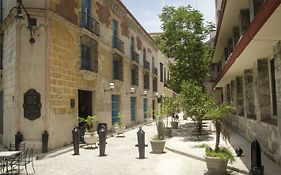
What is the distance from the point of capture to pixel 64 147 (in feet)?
43.7

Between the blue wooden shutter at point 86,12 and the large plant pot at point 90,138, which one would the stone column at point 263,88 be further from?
the blue wooden shutter at point 86,12

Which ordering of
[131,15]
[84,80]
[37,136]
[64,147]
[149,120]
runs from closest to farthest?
[37,136], [64,147], [84,80], [131,15], [149,120]

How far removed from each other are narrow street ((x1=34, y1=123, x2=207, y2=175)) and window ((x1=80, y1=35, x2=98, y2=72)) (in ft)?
18.6

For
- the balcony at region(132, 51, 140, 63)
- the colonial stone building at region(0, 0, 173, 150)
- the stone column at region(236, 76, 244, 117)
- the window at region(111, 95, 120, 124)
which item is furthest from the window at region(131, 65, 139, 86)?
the stone column at region(236, 76, 244, 117)

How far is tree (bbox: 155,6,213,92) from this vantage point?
22859mm

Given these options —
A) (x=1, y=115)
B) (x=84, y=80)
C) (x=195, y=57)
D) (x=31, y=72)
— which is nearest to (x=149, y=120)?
(x=195, y=57)

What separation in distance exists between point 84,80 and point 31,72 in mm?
3860

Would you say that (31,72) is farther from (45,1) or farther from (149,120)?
(149,120)

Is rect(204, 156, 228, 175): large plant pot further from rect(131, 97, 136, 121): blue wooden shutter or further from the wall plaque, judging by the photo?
rect(131, 97, 136, 121): blue wooden shutter

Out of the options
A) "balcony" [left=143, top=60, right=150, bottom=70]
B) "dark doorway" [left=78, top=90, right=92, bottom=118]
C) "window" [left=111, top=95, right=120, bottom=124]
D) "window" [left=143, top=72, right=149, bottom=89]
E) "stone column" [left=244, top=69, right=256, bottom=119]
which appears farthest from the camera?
"window" [left=143, top=72, right=149, bottom=89]

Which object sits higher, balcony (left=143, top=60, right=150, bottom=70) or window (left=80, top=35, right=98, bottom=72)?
balcony (left=143, top=60, right=150, bottom=70)

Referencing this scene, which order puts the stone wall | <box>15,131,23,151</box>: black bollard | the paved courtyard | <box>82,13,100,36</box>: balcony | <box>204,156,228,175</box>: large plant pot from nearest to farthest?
1. <box>204,156,228,175</box>: large plant pot
2. the stone wall
3. the paved courtyard
4. <box>15,131,23,151</box>: black bollard
5. <box>82,13,100,36</box>: balcony

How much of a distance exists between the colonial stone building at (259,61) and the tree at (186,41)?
597 centimetres

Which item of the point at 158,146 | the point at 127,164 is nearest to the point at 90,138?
the point at 158,146
